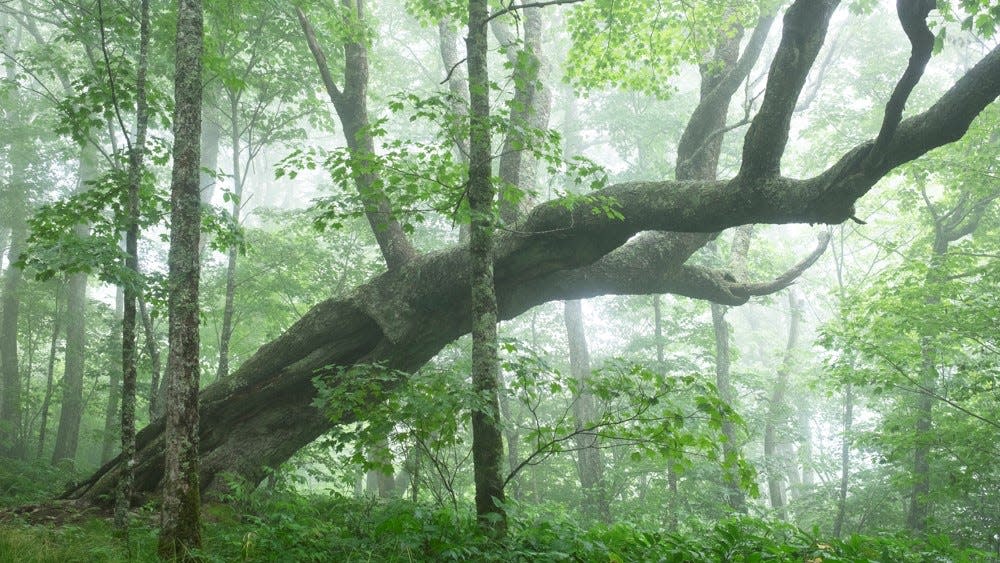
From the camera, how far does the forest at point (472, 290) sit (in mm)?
4543

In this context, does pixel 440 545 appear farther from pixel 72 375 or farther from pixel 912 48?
pixel 72 375

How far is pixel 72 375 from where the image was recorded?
13914 mm

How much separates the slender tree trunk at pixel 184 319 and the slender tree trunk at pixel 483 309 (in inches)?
82.2

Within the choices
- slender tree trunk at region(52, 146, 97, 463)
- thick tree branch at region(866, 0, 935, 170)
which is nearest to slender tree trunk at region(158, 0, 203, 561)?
thick tree branch at region(866, 0, 935, 170)

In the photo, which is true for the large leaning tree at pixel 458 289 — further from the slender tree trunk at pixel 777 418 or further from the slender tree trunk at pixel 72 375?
the slender tree trunk at pixel 777 418

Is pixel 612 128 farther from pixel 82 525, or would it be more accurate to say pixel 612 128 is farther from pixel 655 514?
pixel 82 525

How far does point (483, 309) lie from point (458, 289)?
8.20 feet

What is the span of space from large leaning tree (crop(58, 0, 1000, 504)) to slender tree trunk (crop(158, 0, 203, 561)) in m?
2.03

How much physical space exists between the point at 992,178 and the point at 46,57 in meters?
16.7

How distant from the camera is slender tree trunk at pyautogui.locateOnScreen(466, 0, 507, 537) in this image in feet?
15.1

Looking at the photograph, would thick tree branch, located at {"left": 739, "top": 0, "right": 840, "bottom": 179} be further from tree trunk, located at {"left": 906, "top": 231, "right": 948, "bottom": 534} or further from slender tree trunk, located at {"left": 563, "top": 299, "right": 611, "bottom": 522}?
slender tree trunk, located at {"left": 563, "top": 299, "right": 611, "bottom": 522}

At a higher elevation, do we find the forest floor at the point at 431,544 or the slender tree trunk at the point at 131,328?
the slender tree trunk at the point at 131,328

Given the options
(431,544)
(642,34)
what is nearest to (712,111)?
(642,34)

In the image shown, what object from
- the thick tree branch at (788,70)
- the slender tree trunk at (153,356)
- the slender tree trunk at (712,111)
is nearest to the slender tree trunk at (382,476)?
the slender tree trunk at (153,356)
